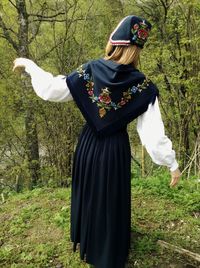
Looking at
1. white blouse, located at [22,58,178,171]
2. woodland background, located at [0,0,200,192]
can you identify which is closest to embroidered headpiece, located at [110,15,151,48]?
white blouse, located at [22,58,178,171]

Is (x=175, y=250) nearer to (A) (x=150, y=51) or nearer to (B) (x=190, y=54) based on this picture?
(B) (x=190, y=54)

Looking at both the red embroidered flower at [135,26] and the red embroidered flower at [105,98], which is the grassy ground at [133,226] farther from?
the red embroidered flower at [135,26]

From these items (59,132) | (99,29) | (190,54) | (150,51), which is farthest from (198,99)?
(99,29)

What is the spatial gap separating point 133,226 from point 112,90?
1664mm

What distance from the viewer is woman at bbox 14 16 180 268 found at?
2.19 meters

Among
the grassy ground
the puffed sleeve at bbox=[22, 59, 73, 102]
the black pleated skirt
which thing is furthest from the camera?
the grassy ground

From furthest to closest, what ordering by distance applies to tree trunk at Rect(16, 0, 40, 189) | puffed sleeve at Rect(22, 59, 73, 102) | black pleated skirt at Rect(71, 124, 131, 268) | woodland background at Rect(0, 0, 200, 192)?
1. tree trunk at Rect(16, 0, 40, 189)
2. woodland background at Rect(0, 0, 200, 192)
3. black pleated skirt at Rect(71, 124, 131, 268)
4. puffed sleeve at Rect(22, 59, 73, 102)

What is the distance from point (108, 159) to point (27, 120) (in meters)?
4.06

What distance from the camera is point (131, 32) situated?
2.14 m

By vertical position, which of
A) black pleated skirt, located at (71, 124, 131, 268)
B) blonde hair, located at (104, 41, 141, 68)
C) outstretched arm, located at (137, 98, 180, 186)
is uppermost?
blonde hair, located at (104, 41, 141, 68)

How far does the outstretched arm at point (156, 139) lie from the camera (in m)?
2.13

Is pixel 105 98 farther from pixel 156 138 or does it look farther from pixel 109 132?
pixel 156 138

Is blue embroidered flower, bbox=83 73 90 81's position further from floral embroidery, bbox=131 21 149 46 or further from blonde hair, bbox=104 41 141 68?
floral embroidery, bbox=131 21 149 46

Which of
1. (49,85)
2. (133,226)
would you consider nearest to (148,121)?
(49,85)
